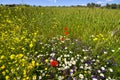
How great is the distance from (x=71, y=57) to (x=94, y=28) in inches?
133

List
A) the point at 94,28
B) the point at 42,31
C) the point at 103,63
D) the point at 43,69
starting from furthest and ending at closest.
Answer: the point at 94,28
the point at 42,31
the point at 103,63
the point at 43,69

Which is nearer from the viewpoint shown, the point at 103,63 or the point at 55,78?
the point at 55,78

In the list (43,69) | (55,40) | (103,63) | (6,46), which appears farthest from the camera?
(55,40)

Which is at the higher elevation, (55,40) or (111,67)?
(55,40)

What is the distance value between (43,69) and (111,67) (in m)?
1.25

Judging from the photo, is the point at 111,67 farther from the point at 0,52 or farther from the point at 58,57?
the point at 0,52

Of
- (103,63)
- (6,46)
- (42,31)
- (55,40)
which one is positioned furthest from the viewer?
(42,31)

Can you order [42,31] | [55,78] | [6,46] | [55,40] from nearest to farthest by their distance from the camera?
1. [55,78]
2. [6,46]
3. [55,40]
4. [42,31]

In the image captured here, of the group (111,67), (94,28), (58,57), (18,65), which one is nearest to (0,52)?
(18,65)

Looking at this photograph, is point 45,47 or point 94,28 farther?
point 94,28

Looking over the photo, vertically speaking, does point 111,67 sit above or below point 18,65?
below

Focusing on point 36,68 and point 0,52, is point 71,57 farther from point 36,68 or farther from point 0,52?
point 0,52

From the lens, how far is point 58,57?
496 centimetres

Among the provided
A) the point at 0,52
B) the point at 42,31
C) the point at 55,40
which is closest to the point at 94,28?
the point at 42,31
